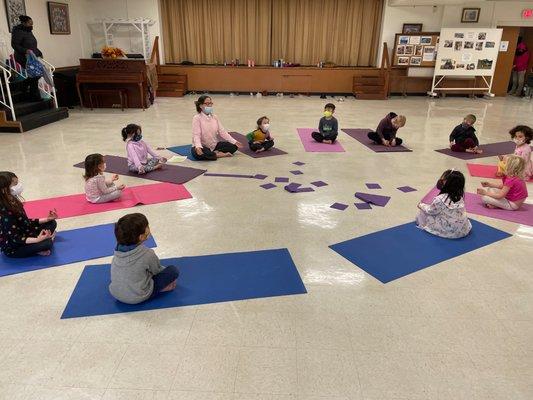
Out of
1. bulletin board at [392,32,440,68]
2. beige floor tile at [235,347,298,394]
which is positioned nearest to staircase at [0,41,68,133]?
beige floor tile at [235,347,298,394]

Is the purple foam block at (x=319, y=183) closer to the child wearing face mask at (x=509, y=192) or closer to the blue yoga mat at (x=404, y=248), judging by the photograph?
the blue yoga mat at (x=404, y=248)

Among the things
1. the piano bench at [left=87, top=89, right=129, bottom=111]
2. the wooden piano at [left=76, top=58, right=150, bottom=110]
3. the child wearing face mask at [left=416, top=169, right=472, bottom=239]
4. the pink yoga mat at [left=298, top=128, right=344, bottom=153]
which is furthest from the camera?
the piano bench at [left=87, top=89, right=129, bottom=111]

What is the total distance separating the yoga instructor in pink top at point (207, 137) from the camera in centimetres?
562

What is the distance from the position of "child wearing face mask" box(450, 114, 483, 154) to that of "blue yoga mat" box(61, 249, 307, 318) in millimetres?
4498

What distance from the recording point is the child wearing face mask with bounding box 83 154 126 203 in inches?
154

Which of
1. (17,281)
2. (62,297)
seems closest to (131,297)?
(62,297)

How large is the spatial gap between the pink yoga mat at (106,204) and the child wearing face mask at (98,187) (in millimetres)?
62

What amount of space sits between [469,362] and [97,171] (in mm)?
3453

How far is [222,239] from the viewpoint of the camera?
348 centimetres

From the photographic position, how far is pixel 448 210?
3500 mm

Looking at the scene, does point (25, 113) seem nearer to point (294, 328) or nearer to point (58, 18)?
point (58, 18)

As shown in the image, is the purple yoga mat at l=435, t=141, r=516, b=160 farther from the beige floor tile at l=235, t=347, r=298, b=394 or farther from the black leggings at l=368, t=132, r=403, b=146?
the beige floor tile at l=235, t=347, r=298, b=394

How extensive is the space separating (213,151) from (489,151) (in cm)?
446

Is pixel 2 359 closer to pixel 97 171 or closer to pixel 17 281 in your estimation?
pixel 17 281
